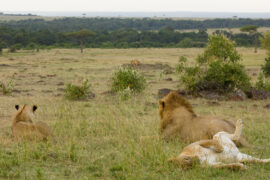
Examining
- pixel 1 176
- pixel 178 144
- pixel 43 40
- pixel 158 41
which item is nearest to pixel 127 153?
pixel 178 144

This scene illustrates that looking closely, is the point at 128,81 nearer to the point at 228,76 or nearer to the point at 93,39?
the point at 228,76

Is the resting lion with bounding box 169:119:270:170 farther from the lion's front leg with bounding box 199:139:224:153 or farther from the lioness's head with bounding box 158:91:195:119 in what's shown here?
the lioness's head with bounding box 158:91:195:119

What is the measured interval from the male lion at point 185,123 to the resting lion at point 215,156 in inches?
43.6

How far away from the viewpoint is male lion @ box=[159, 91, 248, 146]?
19.3ft

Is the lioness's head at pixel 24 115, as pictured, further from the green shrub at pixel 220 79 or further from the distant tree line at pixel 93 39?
the distant tree line at pixel 93 39

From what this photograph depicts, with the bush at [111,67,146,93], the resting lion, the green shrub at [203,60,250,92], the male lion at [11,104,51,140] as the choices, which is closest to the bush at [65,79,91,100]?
the bush at [111,67,146,93]

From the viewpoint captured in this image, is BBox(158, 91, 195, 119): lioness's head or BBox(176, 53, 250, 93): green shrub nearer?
BBox(158, 91, 195, 119): lioness's head

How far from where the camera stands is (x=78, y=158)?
16.5 feet

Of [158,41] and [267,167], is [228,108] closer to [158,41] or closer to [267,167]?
[267,167]

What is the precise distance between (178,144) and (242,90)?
849 cm

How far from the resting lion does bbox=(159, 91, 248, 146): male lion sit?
111 centimetres

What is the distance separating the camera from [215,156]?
4.59m

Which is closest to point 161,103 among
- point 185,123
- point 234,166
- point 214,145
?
point 185,123

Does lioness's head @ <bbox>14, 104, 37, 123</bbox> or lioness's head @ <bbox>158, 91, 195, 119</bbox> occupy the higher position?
lioness's head @ <bbox>158, 91, 195, 119</bbox>
